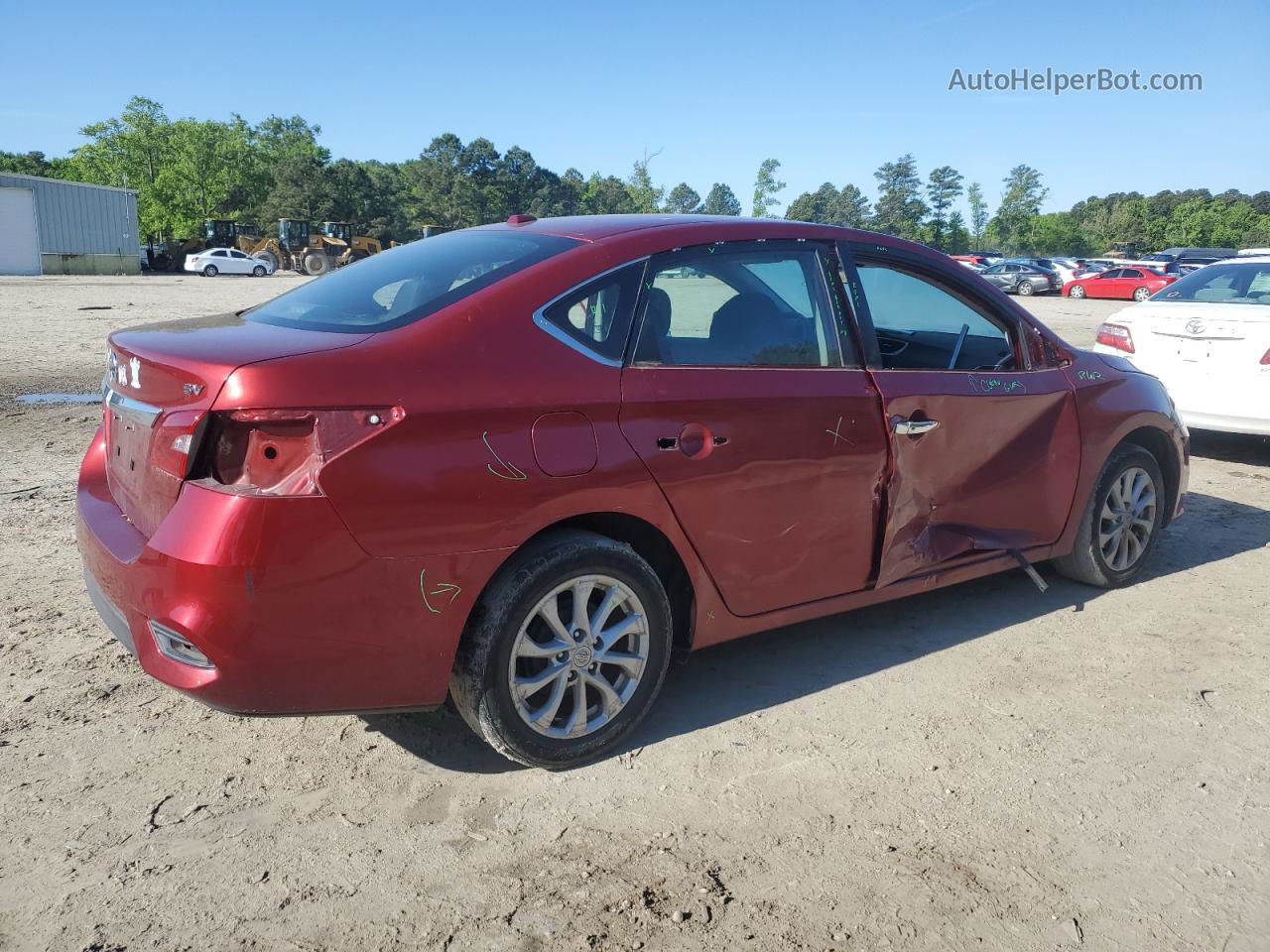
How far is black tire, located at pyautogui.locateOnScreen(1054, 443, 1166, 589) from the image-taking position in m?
4.79

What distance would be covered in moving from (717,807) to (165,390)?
1.94m

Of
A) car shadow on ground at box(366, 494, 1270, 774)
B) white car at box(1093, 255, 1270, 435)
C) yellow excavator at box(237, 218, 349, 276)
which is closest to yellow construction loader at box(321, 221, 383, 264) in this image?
yellow excavator at box(237, 218, 349, 276)

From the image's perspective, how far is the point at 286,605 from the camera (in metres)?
2.66

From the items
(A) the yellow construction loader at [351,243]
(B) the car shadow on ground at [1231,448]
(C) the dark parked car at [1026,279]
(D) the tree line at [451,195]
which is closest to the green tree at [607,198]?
(D) the tree line at [451,195]

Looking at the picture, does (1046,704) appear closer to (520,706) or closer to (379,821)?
(520,706)

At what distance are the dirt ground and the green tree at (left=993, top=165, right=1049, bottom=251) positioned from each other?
106361 millimetres

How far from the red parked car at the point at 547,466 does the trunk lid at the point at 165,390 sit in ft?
0.04

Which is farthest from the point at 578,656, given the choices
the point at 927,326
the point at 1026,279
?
the point at 1026,279

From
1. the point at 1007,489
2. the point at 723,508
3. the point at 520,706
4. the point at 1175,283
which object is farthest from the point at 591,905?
the point at 1175,283

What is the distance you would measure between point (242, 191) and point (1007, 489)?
8744 cm

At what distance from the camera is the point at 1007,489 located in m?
4.33

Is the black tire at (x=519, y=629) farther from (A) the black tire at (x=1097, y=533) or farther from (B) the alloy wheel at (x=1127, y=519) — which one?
(B) the alloy wheel at (x=1127, y=519)

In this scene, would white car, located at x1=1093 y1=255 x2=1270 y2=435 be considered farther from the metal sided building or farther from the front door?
the metal sided building

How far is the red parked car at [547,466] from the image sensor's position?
2.68 m
